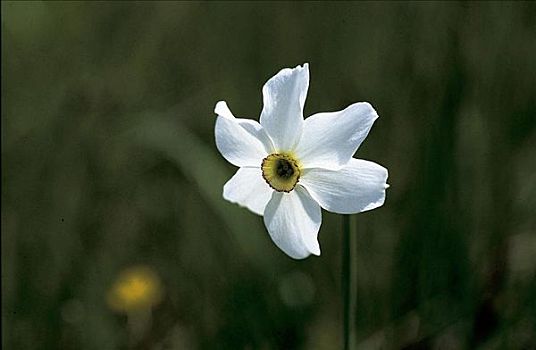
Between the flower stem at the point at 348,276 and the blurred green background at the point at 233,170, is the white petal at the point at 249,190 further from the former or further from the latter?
the blurred green background at the point at 233,170

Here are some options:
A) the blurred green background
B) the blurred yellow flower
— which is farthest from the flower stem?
the blurred yellow flower

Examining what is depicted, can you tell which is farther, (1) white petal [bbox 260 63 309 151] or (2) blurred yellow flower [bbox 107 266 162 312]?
(2) blurred yellow flower [bbox 107 266 162 312]

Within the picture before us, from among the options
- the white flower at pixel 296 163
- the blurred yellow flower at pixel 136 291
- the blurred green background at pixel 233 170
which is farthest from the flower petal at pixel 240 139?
the blurred yellow flower at pixel 136 291

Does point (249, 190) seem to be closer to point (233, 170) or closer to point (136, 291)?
point (136, 291)

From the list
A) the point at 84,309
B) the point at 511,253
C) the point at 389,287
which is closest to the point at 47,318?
the point at 84,309

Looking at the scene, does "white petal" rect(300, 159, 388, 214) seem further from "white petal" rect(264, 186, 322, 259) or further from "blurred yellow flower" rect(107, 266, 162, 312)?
"blurred yellow flower" rect(107, 266, 162, 312)

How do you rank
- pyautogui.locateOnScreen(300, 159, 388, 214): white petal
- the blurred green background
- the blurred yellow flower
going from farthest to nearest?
the blurred yellow flower, the blurred green background, pyautogui.locateOnScreen(300, 159, 388, 214): white petal

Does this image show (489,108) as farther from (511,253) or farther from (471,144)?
(511,253)
